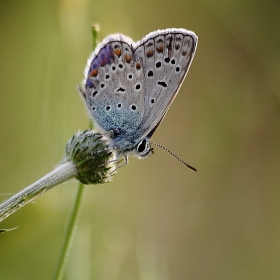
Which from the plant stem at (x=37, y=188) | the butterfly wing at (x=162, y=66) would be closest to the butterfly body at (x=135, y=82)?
the butterfly wing at (x=162, y=66)

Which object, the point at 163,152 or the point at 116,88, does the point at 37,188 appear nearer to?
the point at 116,88

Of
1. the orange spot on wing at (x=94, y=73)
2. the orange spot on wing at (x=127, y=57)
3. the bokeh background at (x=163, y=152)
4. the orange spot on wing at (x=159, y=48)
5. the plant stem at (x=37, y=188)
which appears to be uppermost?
the plant stem at (x=37, y=188)

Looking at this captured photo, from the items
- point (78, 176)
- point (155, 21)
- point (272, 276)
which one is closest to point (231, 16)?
point (155, 21)

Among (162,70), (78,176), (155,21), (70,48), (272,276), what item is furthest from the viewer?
(155,21)

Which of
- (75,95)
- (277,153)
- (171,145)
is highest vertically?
(75,95)

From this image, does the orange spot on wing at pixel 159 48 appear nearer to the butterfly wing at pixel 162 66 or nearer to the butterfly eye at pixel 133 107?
the butterfly wing at pixel 162 66

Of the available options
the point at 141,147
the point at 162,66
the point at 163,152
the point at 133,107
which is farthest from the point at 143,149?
the point at 163,152

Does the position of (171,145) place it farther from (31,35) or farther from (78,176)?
(78,176)
